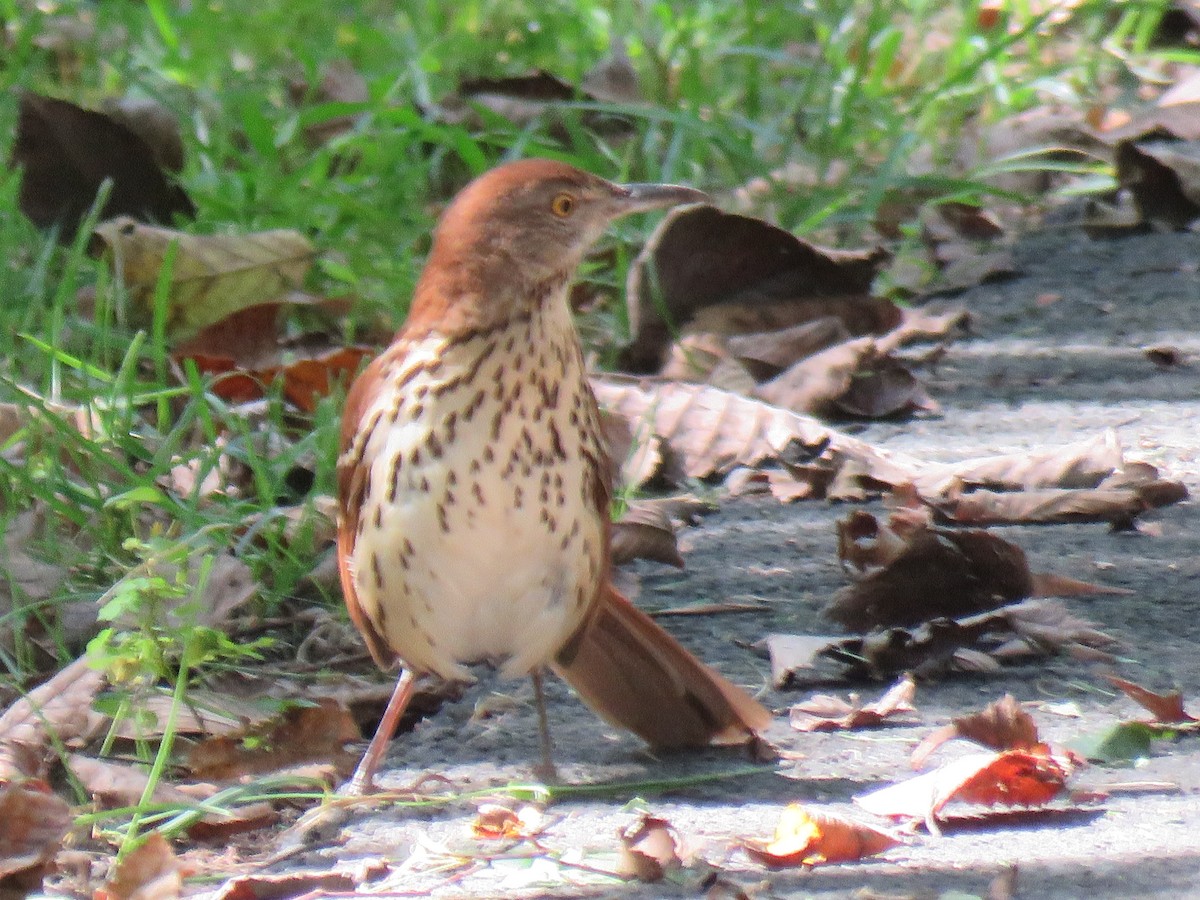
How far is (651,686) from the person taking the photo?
3.10m

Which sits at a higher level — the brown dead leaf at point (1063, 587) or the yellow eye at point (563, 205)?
the yellow eye at point (563, 205)

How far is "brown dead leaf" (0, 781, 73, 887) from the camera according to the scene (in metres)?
2.56

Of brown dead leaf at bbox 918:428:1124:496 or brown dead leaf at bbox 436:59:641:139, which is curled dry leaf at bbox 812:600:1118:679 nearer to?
brown dead leaf at bbox 918:428:1124:496

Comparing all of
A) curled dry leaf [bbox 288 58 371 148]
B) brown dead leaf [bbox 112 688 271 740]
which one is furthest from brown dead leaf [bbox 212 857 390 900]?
curled dry leaf [bbox 288 58 371 148]

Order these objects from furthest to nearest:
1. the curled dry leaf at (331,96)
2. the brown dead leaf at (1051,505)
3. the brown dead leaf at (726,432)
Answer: the curled dry leaf at (331,96) → the brown dead leaf at (726,432) → the brown dead leaf at (1051,505)

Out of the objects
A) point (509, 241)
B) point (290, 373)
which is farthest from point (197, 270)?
point (509, 241)

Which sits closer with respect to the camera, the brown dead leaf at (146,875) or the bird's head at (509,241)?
the brown dead leaf at (146,875)

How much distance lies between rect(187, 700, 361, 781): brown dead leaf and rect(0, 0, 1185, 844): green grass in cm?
20

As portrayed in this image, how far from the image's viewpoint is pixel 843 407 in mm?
4602

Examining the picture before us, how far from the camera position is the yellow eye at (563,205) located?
3244 millimetres

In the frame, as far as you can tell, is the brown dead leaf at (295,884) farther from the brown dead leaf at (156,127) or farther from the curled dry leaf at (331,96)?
the curled dry leaf at (331,96)

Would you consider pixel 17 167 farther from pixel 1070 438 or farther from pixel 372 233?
pixel 1070 438

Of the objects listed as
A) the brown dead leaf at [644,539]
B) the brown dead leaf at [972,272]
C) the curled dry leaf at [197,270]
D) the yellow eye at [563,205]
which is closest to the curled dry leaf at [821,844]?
the yellow eye at [563,205]

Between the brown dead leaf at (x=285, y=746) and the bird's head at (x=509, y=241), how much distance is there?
28.8 inches
